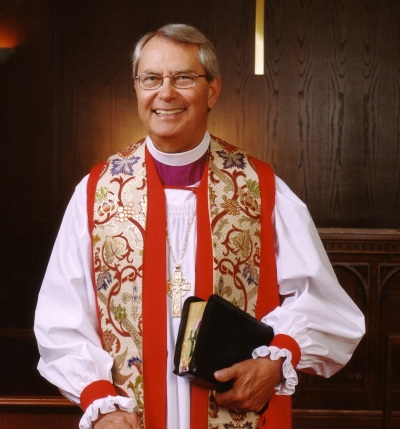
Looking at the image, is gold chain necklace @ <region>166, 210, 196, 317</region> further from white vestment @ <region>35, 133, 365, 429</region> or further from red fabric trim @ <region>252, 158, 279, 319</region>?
red fabric trim @ <region>252, 158, 279, 319</region>

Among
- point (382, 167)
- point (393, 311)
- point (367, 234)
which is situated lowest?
point (393, 311)

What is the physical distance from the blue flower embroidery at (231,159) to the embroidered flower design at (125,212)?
32 cm

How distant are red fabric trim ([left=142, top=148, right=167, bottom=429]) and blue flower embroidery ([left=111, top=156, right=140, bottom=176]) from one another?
0.19 metres

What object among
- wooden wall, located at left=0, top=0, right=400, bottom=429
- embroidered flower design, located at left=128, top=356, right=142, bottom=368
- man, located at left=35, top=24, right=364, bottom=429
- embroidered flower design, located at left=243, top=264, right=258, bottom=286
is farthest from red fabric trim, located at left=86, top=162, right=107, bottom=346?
wooden wall, located at left=0, top=0, right=400, bottom=429

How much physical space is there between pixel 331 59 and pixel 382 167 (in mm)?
864

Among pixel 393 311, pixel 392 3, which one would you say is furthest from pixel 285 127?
pixel 393 311

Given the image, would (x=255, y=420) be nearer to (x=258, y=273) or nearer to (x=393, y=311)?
(x=258, y=273)

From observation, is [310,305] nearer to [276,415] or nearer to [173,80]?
[276,415]

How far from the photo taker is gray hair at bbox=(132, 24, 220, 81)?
2041 millimetres

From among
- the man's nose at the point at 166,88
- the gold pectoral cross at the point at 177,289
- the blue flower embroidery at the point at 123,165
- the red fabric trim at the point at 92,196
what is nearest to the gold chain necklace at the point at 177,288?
the gold pectoral cross at the point at 177,289

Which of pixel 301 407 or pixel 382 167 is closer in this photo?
pixel 301 407

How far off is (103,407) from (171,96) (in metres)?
0.83

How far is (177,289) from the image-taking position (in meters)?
2.06

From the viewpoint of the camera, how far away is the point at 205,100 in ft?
6.87
